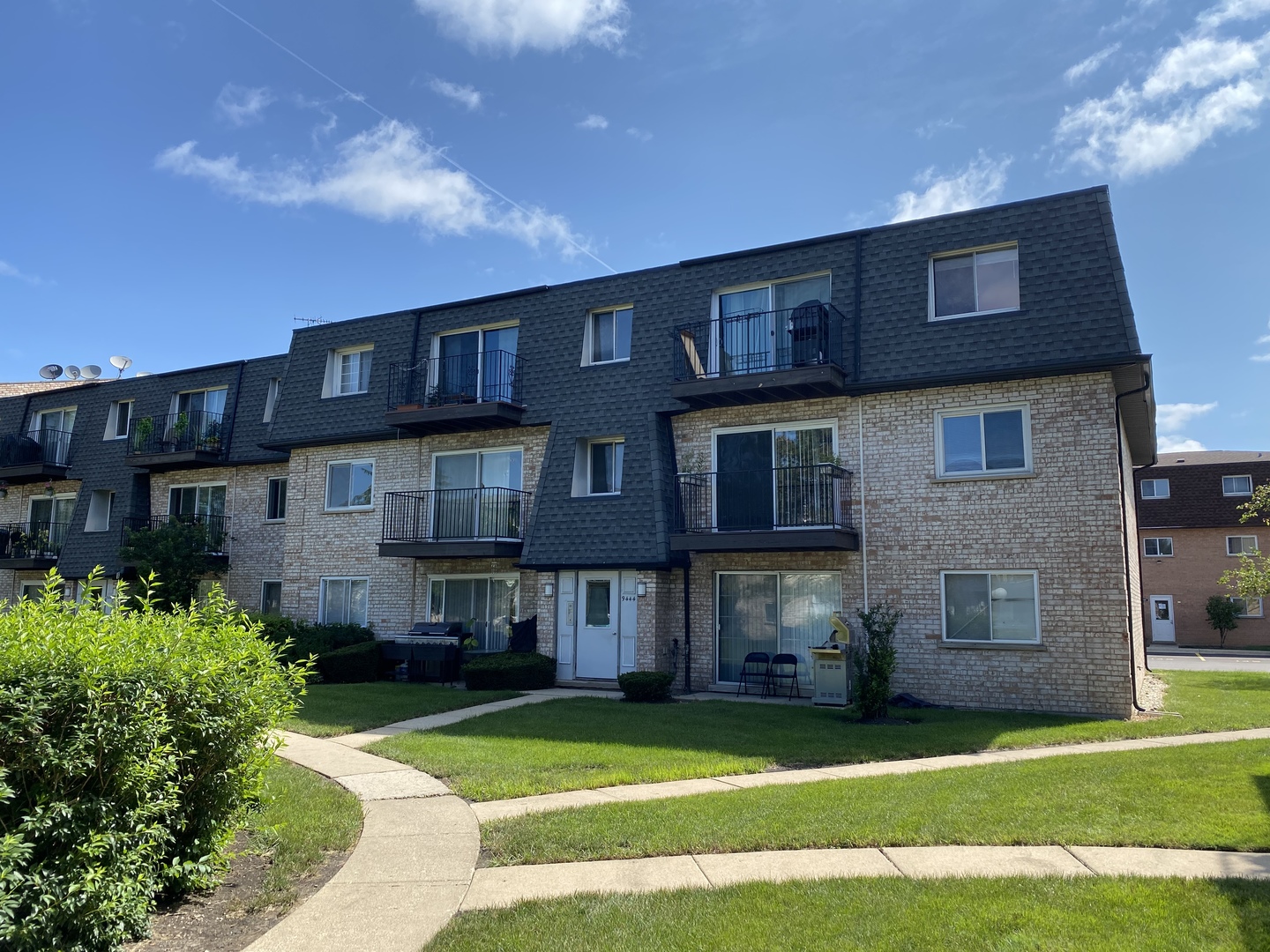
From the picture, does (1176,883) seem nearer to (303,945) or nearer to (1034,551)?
(303,945)

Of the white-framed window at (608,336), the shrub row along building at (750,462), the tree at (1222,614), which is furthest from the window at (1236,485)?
the white-framed window at (608,336)

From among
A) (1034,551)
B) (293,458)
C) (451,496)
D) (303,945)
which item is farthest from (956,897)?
(293,458)

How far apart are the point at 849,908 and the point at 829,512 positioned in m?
10.9

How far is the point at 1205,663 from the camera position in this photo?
90.9 feet

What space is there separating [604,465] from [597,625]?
3.27 metres

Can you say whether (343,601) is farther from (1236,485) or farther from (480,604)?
A: (1236,485)

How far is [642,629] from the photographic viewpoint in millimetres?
17453

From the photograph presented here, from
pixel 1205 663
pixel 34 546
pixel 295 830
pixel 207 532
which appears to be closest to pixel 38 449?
pixel 34 546

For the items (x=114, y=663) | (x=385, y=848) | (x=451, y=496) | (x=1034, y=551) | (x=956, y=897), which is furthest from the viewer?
(x=451, y=496)

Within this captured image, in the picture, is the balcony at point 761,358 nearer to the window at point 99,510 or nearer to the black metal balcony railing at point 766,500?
the black metal balcony railing at point 766,500

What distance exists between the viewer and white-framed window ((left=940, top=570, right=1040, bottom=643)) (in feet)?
47.9

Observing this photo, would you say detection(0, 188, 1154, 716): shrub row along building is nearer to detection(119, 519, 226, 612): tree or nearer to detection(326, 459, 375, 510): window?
detection(326, 459, 375, 510): window

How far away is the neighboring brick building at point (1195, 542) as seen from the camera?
38969mm

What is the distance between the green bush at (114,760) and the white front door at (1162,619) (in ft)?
139
